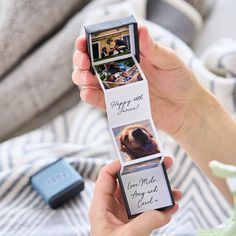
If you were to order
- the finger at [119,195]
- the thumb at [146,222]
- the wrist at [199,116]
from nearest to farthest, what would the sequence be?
the thumb at [146,222] < the finger at [119,195] < the wrist at [199,116]

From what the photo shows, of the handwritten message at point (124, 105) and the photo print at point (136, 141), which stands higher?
the handwritten message at point (124, 105)

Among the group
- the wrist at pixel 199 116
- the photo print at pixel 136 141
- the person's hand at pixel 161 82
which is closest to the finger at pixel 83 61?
the person's hand at pixel 161 82

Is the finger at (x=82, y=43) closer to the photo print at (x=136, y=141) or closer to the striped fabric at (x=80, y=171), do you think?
the photo print at (x=136, y=141)

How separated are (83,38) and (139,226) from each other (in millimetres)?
275

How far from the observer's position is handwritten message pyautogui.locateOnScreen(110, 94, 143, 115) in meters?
0.73

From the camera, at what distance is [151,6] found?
1316 mm

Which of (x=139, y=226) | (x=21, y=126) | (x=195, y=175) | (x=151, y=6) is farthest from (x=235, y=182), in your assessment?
(x=151, y=6)

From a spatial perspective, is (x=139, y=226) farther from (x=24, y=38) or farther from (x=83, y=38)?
(x=24, y=38)

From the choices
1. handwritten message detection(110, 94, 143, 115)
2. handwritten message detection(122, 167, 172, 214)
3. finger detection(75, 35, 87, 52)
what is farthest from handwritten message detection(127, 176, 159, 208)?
finger detection(75, 35, 87, 52)

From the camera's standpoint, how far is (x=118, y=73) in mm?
754

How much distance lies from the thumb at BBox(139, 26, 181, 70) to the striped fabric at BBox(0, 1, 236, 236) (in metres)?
0.28

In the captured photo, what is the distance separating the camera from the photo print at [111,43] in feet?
2.40

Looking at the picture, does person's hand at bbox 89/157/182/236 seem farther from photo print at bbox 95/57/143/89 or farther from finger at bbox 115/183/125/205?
Result: photo print at bbox 95/57/143/89

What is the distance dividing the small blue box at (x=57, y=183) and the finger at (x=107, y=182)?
0.19 m
